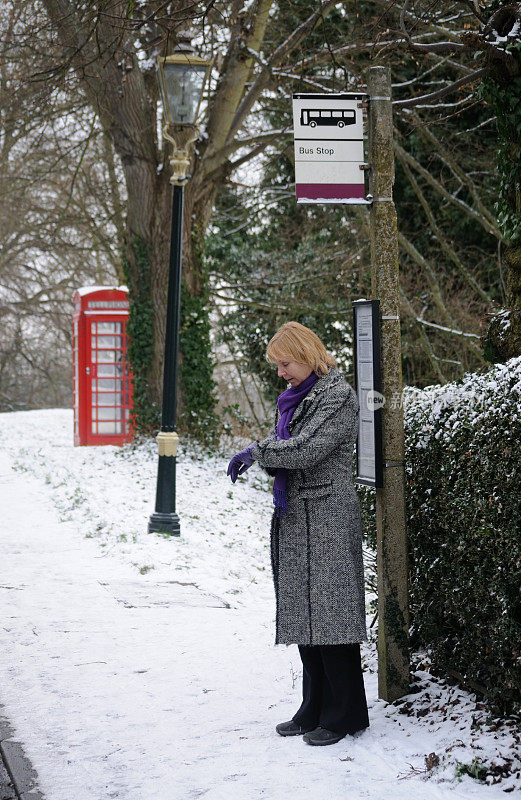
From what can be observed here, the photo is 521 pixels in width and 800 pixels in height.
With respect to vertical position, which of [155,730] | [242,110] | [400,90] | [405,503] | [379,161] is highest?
[400,90]

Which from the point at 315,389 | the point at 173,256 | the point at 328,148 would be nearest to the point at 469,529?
the point at 315,389

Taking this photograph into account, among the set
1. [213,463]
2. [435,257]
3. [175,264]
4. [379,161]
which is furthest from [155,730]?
[435,257]

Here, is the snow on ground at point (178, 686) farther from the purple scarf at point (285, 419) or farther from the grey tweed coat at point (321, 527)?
the purple scarf at point (285, 419)

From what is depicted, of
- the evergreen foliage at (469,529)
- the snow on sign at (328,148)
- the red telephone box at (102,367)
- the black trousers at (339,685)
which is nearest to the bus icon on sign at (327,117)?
the snow on sign at (328,148)

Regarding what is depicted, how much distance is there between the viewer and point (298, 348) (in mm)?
4465

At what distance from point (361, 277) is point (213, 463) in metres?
4.82

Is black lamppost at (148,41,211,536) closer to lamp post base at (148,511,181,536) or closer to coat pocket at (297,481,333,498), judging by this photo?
lamp post base at (148,511,181,536)

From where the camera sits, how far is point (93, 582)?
799cm

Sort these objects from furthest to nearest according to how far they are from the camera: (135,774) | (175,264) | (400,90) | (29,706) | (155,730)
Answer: (400,90) < (175,264) < (29,706) < (155,730) < (135,774)

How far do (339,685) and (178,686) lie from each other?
4.67 feet

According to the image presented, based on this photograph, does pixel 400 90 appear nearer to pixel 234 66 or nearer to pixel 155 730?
pixel 234 66

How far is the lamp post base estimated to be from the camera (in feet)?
31.9

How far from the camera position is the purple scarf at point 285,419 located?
443 cm

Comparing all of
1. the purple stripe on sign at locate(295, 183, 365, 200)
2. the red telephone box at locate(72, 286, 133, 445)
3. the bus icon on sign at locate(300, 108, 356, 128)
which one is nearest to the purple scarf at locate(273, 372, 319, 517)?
the purple stripe on sign at locate(295, 183, 365, 200)
